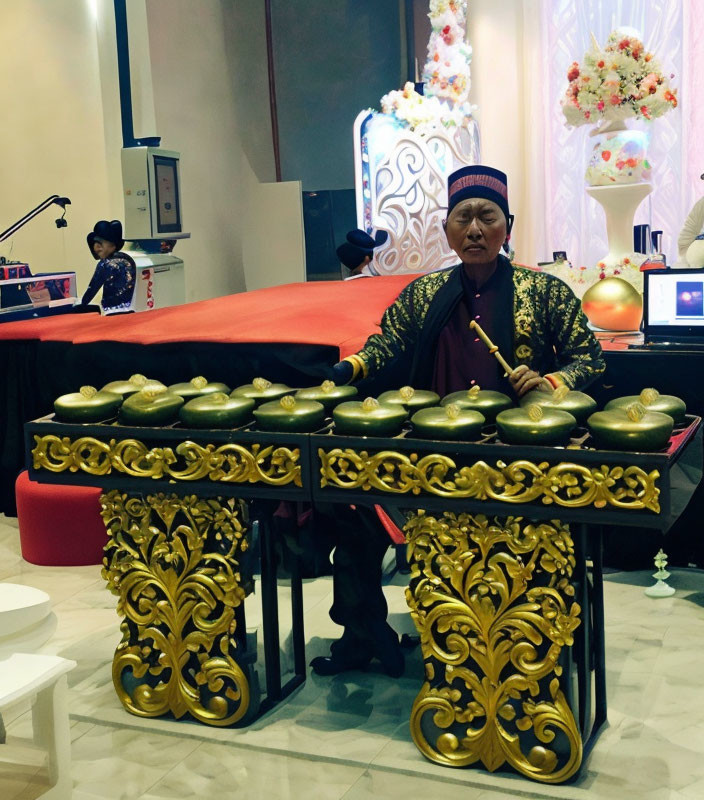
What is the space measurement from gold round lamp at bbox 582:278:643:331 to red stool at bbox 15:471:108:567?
5.68 ft

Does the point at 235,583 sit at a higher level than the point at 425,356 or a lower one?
lower

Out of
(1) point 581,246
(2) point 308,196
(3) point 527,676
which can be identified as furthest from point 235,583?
(2) point 308,196

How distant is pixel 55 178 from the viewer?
21.0ft

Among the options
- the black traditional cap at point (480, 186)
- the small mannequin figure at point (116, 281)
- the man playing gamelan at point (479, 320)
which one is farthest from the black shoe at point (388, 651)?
the small mannequin figure at point (116, 281)

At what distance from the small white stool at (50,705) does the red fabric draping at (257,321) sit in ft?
4.07

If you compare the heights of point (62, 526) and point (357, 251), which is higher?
point (357, 251)

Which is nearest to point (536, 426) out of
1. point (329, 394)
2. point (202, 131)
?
point (329, 394)

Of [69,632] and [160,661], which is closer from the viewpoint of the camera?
[160,661]

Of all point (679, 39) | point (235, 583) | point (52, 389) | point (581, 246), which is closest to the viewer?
point (235, 583)

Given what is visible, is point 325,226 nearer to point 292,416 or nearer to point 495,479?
point 292,416

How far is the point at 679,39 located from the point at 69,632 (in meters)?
4.49

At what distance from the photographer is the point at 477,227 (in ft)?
7.11

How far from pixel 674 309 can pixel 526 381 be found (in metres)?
1.05

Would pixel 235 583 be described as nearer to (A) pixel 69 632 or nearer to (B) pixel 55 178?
(A) pixel 69 632
